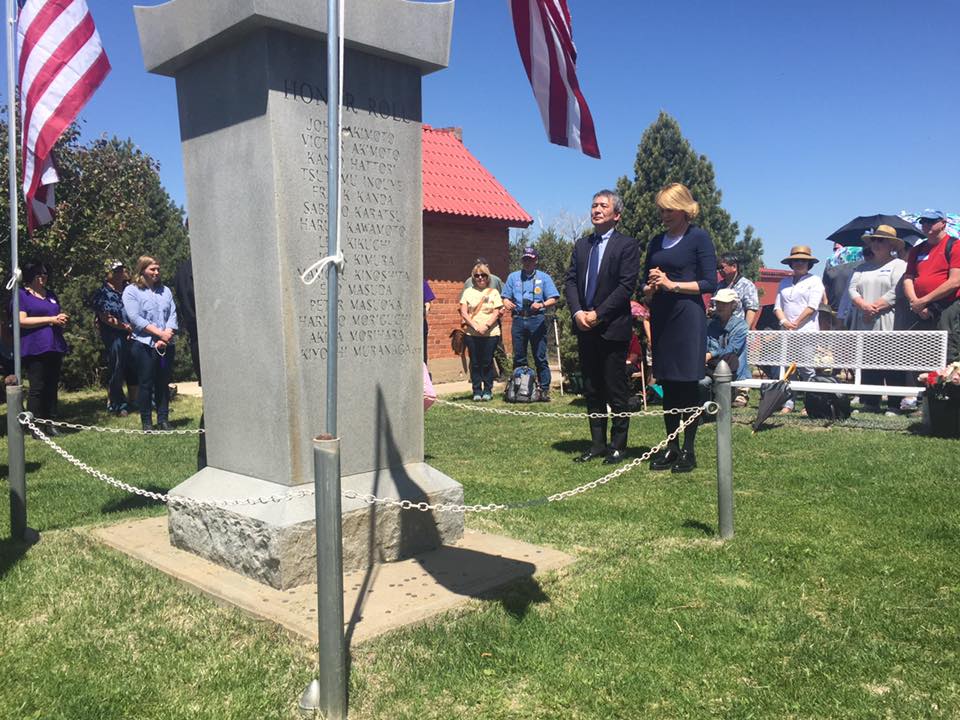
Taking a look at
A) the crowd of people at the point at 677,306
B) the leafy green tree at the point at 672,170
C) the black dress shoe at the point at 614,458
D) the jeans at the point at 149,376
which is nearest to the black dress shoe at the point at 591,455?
the crowd of people at the point at 677,306

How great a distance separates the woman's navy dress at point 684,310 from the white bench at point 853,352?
311 cm

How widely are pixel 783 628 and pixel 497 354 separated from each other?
37.2 feet

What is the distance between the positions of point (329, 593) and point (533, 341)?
926 cm

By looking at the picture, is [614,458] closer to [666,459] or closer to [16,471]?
[666,459]

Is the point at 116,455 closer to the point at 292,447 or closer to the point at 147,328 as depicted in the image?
the point at 147,328

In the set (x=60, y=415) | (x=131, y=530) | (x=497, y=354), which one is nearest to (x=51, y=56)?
(x=131, y=530)

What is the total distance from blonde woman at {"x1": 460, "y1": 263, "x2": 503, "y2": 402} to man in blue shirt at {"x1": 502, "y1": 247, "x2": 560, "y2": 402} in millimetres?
288

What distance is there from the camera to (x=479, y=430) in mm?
9133

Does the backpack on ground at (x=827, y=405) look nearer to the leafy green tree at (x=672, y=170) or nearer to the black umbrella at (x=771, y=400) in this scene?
the black umbrella at (x=771, y=400)

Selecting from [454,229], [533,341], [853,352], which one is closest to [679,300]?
[853,352]

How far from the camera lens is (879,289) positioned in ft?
32.9

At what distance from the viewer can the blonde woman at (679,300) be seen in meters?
6.26

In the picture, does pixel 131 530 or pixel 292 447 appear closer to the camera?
pixel 292 447

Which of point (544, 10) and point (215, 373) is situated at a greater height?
point (544, 10)
